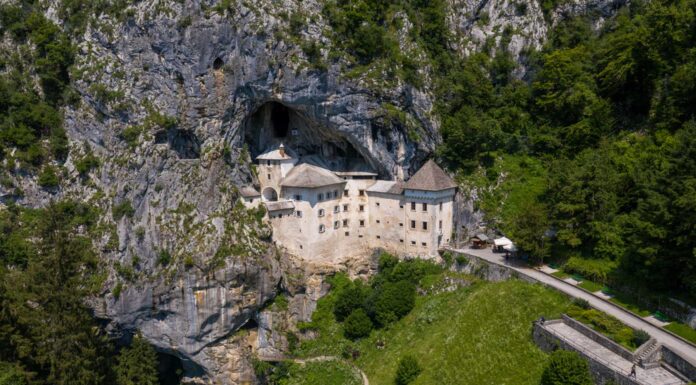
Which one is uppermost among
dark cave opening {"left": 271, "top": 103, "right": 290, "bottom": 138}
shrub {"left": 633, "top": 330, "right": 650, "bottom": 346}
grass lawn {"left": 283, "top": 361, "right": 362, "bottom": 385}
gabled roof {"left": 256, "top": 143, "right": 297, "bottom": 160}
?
dark cave opening {"left": 271, "top": 103, "right": 290, "bottom": 138}

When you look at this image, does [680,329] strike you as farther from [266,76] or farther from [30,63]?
[30,63]

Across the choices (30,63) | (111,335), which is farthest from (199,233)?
A: (30,63)

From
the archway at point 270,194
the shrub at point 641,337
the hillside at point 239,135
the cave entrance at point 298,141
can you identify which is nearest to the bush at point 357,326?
the hillside at point 239,135

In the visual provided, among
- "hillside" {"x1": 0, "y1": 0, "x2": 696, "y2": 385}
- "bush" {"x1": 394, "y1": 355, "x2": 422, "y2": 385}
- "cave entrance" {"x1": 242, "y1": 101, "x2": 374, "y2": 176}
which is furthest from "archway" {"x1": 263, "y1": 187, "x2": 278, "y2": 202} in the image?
"bush" {"x1": 394, "y1": 355, "x2": 422, "y2": 385}

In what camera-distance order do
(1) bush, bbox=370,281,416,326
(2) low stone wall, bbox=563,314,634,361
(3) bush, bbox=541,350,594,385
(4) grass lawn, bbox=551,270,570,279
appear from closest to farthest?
(3) bush, bbox=541,350,594,385 → (2) low stone wall, bbox=563,314,634,361 → (4) grass lawn, bbox=551,270,570,279 → (1) bush, bbox=370,281,416,326

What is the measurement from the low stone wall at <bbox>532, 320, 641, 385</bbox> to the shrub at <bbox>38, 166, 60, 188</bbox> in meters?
45.1

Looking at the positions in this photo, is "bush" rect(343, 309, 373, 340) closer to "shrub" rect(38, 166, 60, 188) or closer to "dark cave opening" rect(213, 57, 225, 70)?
"dark cave opening" rect(213, 57, 225, 70)

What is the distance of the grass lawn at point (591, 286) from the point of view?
137ft

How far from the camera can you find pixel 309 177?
5572cm

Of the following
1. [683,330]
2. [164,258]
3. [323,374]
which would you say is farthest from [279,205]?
[683,330]

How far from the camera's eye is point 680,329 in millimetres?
35156

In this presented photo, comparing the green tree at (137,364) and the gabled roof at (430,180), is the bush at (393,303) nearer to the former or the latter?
the gabled roof at (430,180)

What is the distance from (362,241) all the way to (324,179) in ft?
25.2

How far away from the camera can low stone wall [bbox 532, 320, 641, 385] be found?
3209 centimetres
